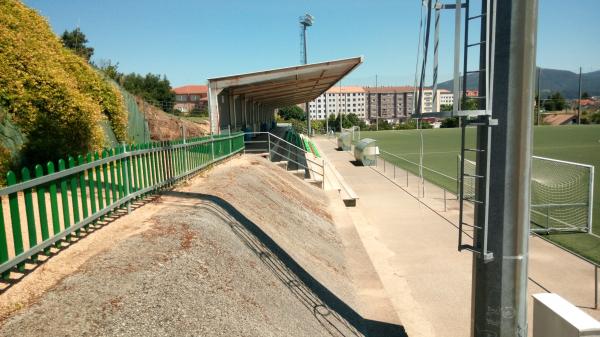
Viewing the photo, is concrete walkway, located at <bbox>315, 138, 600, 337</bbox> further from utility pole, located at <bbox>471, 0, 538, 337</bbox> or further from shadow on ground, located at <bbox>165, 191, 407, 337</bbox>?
utility pole, located at <bbox>471, 0, 538, 337</bbox>

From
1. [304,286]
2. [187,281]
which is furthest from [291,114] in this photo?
[187,281]

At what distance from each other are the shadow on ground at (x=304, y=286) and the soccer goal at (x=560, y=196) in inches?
260

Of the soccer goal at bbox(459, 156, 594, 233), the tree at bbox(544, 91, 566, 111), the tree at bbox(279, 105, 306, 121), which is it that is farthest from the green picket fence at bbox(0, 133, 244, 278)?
the tree at bbox(544, 91, 566, 111)

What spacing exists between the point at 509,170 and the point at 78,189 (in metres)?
7.14

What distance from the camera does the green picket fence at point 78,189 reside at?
4207mm

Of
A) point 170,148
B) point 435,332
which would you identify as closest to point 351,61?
point 170,148

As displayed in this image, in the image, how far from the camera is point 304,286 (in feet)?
21.3

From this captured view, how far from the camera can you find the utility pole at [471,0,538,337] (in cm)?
412

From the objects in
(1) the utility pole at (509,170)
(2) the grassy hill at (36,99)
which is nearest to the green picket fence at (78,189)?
(2) the grassy hill at (36,99)

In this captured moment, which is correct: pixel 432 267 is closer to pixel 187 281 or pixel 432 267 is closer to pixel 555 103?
pixel 187 281

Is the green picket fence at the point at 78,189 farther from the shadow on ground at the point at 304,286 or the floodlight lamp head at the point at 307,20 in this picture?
the floodlight lamp head at the point at 307,20

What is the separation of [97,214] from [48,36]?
6979mm

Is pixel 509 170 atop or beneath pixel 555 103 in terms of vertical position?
beneath

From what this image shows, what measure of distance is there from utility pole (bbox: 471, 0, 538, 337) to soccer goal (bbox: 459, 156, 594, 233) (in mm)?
7700
